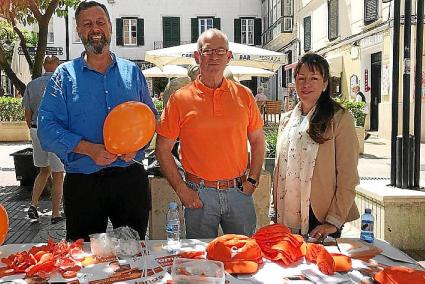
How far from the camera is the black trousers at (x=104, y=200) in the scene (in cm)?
293

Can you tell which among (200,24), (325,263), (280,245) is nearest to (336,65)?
(200,24)

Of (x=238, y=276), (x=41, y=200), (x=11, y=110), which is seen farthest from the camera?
(x=11, y=110)

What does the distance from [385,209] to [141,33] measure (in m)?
32.1

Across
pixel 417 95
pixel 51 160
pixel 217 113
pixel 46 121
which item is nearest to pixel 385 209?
pixel 417 95

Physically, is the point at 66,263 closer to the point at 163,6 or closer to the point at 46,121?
the point at 46,121

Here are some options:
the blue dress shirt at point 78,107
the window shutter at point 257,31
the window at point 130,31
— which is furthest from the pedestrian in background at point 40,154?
the window shutter at point 257,31

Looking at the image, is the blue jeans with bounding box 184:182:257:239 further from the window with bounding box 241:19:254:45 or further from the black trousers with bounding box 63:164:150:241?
the window with bounding box 241:19:254:45

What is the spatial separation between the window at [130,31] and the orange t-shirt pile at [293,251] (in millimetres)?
33901

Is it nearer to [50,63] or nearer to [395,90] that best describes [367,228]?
[395,90]

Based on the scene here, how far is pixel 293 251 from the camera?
7.72 ft

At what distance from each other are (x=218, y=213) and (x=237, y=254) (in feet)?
2.39

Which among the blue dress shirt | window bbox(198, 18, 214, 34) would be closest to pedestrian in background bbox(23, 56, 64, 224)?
the blue dress shirt

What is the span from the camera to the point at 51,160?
5.88 meters

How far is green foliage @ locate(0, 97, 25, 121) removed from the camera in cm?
1508
